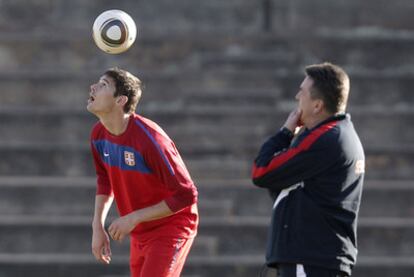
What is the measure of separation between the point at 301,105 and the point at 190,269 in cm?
537

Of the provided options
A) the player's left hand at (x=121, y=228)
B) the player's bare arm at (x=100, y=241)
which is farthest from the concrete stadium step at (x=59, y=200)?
the player's left hand at (x=121, y=228)

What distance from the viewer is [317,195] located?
6.73m

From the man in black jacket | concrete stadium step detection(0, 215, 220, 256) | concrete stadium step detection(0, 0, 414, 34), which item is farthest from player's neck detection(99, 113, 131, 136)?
concrete stadium step detection(0, 0, 414, 34)

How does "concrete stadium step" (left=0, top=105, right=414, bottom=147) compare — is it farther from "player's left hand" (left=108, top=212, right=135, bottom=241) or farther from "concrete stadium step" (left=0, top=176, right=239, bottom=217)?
"player's left hand" (left=108, top=212, right=135, bottom=241)

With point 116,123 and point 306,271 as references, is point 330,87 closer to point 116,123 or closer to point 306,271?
point 306,271

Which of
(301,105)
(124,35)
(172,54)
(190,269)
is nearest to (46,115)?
(172,54)

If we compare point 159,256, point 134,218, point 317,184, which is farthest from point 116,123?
point 317,184

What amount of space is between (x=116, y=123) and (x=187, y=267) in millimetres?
4234

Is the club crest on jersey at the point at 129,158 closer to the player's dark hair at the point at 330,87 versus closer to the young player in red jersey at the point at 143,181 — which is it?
the young player in red jersey at the point at 143,181

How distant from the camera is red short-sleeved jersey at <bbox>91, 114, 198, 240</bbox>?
7.71 metres

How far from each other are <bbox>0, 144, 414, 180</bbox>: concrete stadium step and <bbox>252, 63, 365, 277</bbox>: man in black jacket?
7.07 meters

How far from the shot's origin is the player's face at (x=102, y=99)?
25.9 feet

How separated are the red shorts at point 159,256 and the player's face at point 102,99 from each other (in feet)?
3.08

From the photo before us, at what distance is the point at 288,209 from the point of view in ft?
22.2
